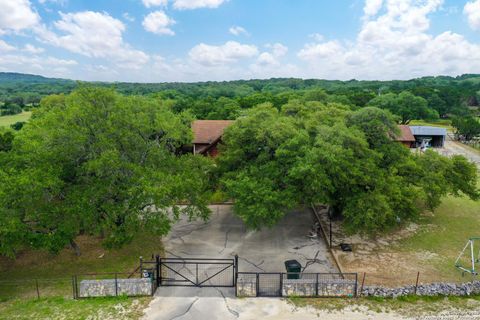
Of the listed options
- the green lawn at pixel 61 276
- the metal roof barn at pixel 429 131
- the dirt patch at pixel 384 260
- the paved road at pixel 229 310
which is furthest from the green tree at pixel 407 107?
the paved road at pixel 229 310

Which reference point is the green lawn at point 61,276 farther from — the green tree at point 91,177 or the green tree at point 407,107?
the green tree at point 407,107

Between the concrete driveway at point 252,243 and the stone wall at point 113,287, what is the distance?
3.61m

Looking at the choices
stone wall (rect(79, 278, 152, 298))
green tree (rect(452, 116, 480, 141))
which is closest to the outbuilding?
green tree (rect(452, 116, 480, 141))

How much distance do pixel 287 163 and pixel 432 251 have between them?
8.30 m

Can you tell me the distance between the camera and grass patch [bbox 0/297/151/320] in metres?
11.0

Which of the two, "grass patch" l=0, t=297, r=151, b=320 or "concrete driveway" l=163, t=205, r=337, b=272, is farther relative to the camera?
"concrete driveway" l=163, t=205, r=337, b=272

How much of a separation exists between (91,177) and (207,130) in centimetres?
1855

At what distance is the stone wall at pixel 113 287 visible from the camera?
12.1 meters

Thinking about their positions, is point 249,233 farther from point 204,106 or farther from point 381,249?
point 204,106

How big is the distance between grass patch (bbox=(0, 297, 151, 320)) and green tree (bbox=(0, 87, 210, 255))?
1.96 m

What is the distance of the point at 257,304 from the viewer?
11.8 metres

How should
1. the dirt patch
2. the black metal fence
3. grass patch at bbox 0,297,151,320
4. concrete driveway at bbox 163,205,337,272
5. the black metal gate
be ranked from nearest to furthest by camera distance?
1. grass patch at bbox 0,297,151,320
2. the black metal fence
3. the black metal gate
4. the dirt patch
5. concrete driveway at bbox 163,205,337,272

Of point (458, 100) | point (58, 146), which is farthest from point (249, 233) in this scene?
point (458, 100)

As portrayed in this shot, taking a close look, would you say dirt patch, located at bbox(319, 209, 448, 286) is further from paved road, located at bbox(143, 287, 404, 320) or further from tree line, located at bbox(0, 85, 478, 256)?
paved road, located at bbox(143, 287, 404, 320)
